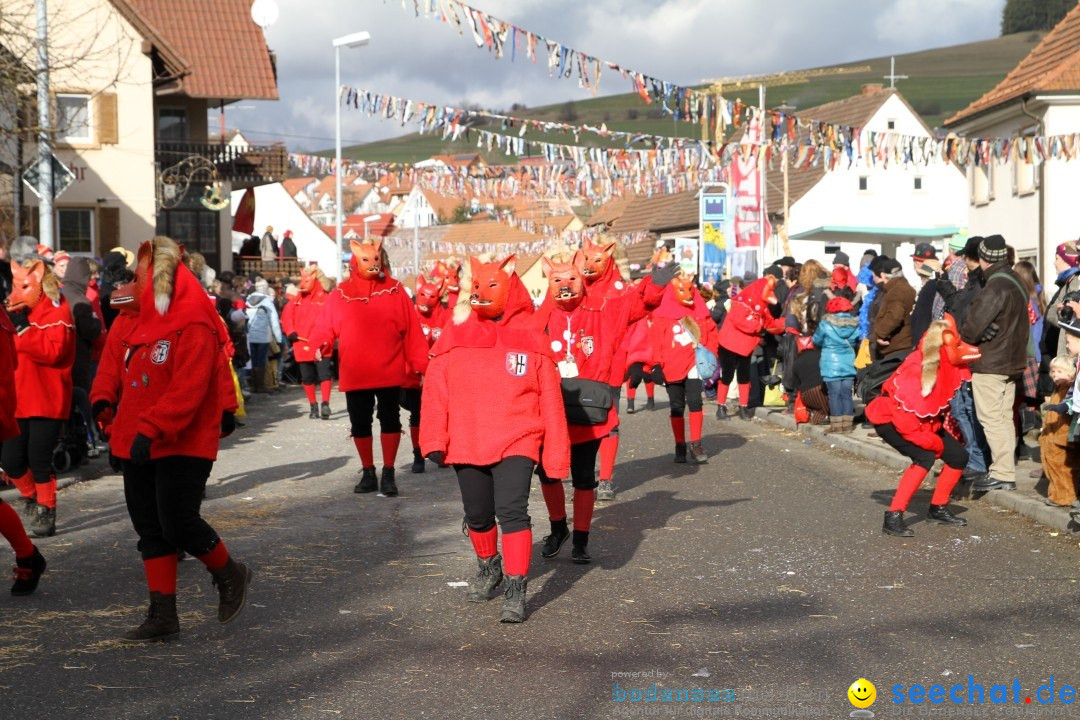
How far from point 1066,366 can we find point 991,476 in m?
1.44

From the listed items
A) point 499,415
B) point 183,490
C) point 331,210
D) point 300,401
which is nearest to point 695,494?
point 499,415

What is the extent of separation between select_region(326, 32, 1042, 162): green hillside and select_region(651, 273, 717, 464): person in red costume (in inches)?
3619

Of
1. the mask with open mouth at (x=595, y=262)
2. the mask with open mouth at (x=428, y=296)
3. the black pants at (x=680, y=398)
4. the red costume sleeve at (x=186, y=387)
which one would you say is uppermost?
the mask with open mouth at (x=595, y=262)

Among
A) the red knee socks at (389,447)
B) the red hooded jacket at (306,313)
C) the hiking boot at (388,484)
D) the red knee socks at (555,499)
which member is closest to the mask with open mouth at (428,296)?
the red knee socks at (389,447)

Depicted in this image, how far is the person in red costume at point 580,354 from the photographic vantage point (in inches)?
339

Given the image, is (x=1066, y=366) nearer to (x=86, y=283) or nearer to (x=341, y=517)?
(x=341, y=517)

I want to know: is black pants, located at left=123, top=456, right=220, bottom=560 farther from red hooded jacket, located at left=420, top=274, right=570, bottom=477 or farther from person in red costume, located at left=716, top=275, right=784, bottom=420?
person in red costume, located at left=716, top=275, right=784, bottom=420

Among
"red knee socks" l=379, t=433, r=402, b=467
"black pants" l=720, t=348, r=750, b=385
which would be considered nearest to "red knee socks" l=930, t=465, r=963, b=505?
"red knee socks" l=379, t=433, r=402, b=467

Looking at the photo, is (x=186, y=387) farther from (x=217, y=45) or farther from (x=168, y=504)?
(x=217, y=45)

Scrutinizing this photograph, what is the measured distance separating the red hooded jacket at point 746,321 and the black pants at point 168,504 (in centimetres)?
1196

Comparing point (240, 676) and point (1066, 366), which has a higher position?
point (1066, 366)

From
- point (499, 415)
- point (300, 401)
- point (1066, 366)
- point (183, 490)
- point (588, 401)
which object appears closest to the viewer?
point (183, 490)

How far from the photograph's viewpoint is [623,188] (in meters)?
36.1

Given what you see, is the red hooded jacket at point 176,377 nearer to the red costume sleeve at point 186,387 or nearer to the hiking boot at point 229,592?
the red costume sleeve at point 186,387
